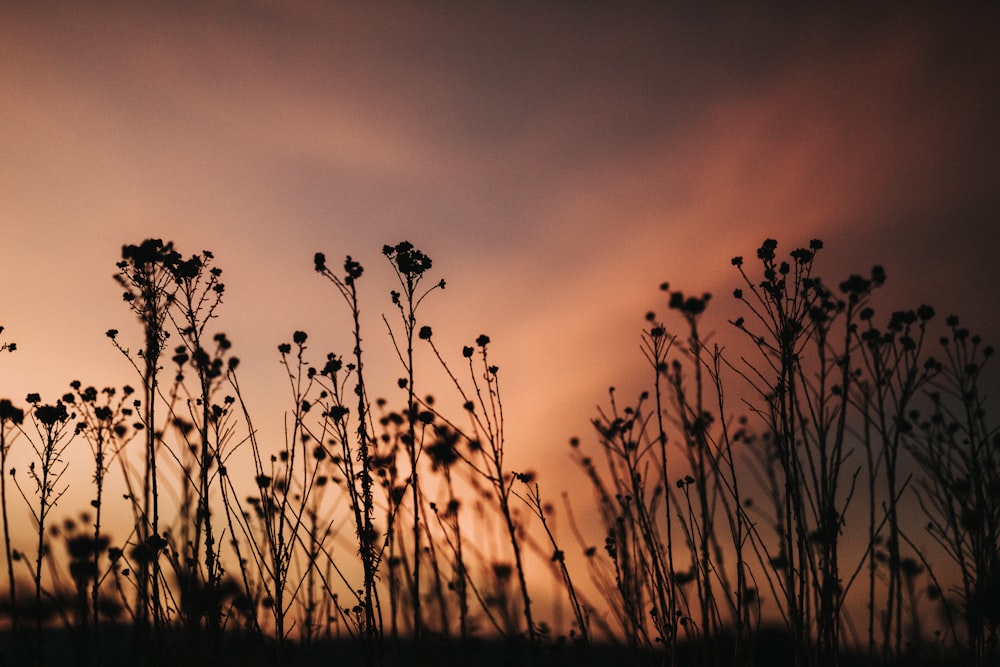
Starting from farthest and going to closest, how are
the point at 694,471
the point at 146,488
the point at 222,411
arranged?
the point at 222,411
the point at 146,488
the point at 694,471

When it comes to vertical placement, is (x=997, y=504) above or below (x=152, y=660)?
above

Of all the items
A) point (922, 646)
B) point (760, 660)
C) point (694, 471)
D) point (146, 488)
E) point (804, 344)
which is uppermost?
point (804, 344)

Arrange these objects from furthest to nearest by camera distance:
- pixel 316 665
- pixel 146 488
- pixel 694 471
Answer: pixel 316 665, pixel 146 488, pixel 694 471

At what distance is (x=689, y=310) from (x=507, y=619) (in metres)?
3.33

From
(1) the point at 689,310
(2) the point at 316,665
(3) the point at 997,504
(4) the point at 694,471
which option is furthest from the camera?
(2) the point at 316,665

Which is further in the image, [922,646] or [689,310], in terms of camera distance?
[922,646]

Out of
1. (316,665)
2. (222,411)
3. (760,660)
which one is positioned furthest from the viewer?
(760,660)

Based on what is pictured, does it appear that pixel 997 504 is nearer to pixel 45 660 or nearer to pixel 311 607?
pixel 311 607

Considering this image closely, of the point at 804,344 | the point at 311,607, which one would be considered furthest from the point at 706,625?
the point at 311,607

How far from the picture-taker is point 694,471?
3.94m

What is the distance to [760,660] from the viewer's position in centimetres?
1577

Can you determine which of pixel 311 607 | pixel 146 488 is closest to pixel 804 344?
pixel 311 607

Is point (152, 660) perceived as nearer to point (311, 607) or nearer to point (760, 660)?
point (311, 607)

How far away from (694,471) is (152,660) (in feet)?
13.7
